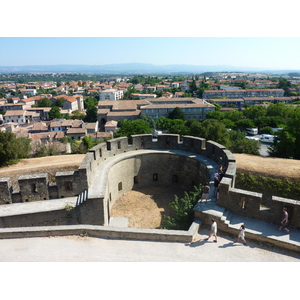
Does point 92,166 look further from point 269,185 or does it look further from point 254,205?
point 269,185

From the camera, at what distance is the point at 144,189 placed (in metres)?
14.5

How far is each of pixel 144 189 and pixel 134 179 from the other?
0.84 meters

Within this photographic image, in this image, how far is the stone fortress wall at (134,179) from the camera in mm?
8328

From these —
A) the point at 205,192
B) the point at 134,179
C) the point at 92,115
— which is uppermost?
the point at 205,192

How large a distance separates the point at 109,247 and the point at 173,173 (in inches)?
309

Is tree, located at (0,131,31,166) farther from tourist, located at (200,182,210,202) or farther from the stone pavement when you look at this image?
the stone pavement

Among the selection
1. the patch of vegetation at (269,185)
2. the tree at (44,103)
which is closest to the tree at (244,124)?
the patch of vegetation at (269,185)

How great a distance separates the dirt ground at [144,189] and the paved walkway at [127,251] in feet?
13.5

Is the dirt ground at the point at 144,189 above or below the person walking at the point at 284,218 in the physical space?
below

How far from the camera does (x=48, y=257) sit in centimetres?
630

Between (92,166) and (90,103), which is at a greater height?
(92,166)

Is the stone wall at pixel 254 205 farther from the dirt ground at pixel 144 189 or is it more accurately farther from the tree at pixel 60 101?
the tree at pixel 60 101

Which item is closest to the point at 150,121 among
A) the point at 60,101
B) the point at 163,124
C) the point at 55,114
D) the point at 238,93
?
the point at 163,124

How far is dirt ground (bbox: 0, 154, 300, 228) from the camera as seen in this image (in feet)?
39.4
